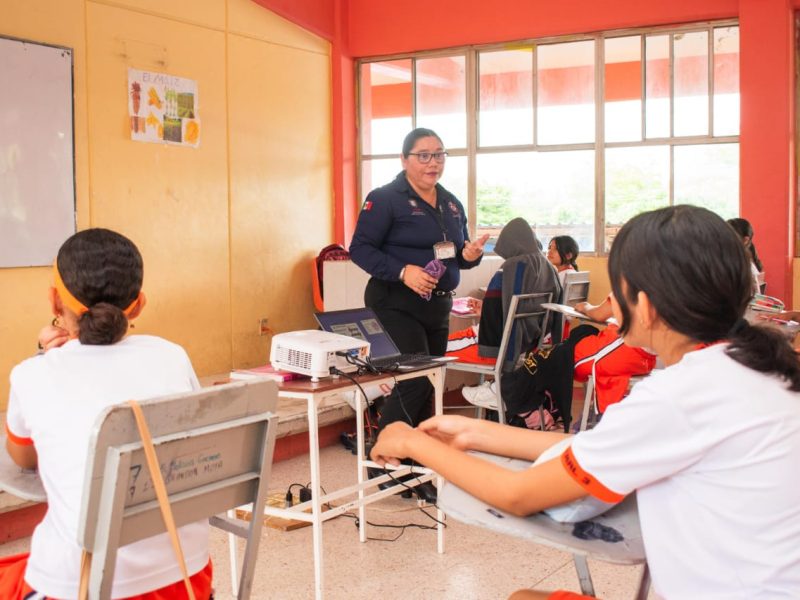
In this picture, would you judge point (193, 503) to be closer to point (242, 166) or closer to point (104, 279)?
point (104, 279)

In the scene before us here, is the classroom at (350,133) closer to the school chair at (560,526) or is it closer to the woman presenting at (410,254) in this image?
the woman presenting at (410,254)

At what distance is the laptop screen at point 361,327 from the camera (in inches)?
120

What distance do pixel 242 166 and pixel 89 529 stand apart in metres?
5.27

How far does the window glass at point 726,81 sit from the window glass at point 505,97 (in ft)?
4.45

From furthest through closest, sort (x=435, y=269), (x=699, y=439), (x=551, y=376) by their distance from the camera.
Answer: (x=551, y=376) < (x=435, y=269) < (x=699, y=439)

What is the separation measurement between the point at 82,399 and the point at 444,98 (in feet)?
19.6

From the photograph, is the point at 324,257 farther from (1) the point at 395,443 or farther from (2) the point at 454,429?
(1) the point at 395,443

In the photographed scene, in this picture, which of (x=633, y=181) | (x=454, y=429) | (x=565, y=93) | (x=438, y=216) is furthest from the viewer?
(x=565, y=93)

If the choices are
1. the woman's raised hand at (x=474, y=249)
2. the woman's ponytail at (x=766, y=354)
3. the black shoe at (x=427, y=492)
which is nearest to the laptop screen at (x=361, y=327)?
the woman's raised hand at (x=474, y=249)

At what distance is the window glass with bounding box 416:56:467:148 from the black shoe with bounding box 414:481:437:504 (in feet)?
13.0

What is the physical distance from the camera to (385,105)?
7.41 meters

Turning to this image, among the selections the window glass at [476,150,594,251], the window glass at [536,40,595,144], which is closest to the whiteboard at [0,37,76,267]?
the window glass at [476,150,594,251]

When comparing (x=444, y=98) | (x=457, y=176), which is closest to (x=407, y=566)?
(x=457, y=176)

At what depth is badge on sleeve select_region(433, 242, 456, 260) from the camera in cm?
365
